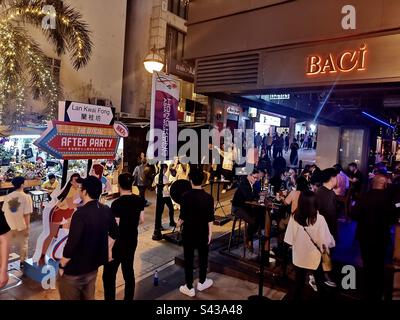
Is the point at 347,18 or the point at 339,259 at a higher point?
the point at 347,18

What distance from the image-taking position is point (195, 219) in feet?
17.1

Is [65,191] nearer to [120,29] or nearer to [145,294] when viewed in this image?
[145,294]

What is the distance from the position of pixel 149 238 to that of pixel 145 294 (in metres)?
3.02

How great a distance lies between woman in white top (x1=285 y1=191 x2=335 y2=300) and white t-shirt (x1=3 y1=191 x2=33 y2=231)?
15.9 ft

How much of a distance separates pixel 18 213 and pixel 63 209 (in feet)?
4.23

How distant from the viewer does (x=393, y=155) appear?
21.3 m

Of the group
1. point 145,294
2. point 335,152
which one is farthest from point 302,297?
point 335,152

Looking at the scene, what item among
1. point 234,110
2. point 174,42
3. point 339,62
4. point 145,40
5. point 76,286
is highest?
point 174,42

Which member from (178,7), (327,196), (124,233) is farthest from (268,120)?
(124,233)

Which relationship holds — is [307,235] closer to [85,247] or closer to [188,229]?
[188,229]

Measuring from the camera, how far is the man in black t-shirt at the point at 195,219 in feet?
17.0

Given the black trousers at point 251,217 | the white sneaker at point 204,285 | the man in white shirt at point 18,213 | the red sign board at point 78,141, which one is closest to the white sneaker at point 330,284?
the black trousers at point 251,217
